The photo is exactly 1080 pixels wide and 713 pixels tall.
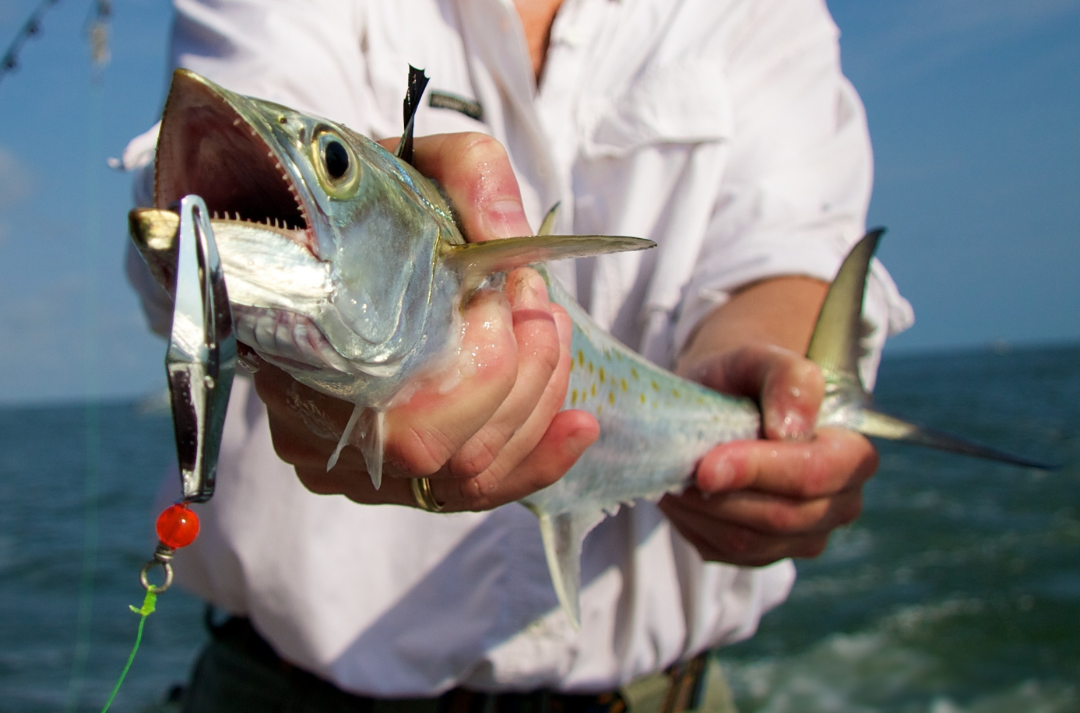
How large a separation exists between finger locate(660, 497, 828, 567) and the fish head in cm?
128

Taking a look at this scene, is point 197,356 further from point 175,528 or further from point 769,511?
point 769,511

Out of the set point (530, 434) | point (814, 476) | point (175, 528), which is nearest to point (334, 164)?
point (175, 528)

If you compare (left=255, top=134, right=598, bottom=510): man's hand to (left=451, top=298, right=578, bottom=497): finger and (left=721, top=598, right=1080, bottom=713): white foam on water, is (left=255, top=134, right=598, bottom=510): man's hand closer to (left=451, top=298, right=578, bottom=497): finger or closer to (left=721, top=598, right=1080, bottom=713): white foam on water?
(left=451, top=298, right=578, bottom=497): finger

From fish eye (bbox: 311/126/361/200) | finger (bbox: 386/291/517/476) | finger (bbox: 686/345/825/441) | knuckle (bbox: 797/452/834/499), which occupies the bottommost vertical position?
knuckle (bbox: 797/452/834/499)

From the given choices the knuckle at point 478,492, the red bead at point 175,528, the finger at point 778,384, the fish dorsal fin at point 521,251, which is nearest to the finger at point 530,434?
the knuckle at point 478,492

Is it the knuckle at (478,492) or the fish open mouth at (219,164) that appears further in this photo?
the knuckle at (478,492)

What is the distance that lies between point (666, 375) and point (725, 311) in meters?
0.42

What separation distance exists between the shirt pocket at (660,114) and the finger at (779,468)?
40.7 inches

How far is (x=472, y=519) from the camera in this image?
2.26 m

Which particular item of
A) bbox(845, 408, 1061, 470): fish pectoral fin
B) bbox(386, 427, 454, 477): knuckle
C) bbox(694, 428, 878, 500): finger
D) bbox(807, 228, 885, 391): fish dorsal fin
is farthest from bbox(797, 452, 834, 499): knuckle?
bbox(386, 427, 454, 477): knuckle

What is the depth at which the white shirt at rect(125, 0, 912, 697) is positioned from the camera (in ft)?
7.14

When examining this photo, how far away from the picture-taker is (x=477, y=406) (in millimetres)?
1284

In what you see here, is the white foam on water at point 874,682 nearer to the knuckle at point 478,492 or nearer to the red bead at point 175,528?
the knuckle at point 478,492

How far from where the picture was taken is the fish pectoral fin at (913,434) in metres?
2.24
